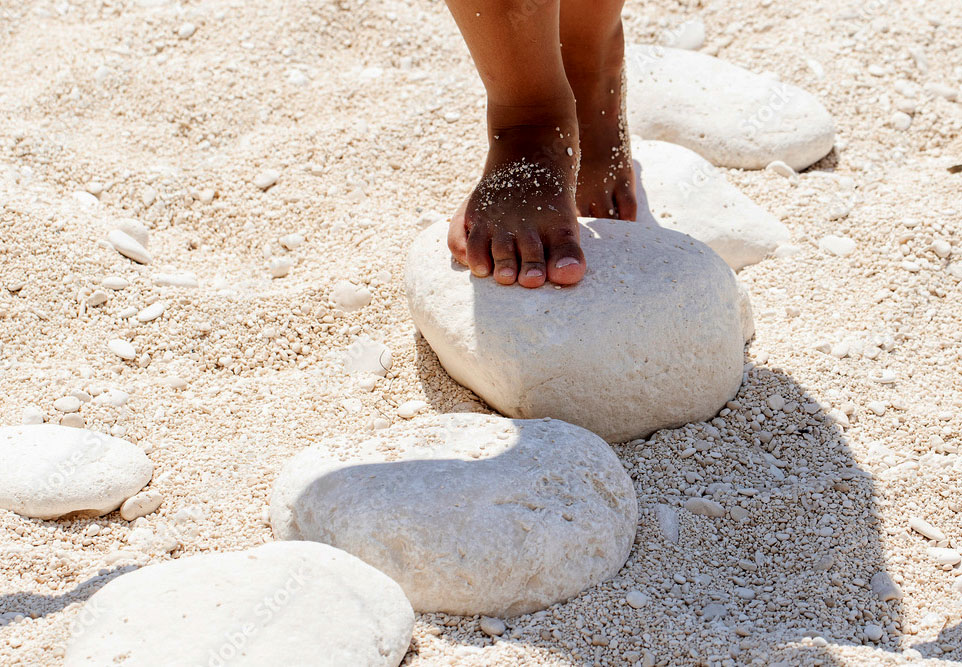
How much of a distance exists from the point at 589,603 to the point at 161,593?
73 centimetres

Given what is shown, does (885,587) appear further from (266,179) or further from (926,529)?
(266,179)

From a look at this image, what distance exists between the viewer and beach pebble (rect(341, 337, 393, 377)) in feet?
7.91

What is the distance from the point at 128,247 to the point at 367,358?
30.0 inches

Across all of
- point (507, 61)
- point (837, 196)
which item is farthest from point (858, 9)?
point (507, 61)

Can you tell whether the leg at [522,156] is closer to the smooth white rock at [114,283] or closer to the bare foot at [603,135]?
the bare foot at [603,135]

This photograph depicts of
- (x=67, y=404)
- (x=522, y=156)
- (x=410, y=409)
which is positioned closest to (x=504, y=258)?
(x=522, y=156)

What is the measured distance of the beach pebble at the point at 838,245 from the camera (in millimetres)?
2764

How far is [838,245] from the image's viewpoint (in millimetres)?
2785

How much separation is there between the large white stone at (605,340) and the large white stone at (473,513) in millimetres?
208

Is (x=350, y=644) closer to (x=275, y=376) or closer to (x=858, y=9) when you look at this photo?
(x=275, y=376)

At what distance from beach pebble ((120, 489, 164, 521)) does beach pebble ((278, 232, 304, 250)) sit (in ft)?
3.35

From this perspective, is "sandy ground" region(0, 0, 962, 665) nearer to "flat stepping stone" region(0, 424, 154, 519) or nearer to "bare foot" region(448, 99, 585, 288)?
"flat stepping stone" region(0, 424, 154, 519)

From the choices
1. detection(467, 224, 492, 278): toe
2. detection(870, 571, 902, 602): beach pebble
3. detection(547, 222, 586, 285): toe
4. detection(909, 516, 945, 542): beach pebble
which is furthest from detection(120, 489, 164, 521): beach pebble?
detection(909, 516, 945, 542): beach pebble

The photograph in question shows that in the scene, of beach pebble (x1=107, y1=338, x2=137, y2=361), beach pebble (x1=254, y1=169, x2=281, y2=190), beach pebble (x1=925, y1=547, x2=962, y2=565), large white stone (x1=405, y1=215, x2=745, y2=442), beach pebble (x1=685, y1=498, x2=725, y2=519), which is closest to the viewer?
beach pebble (x1=925, y1=547, x2=962, y2=565)
